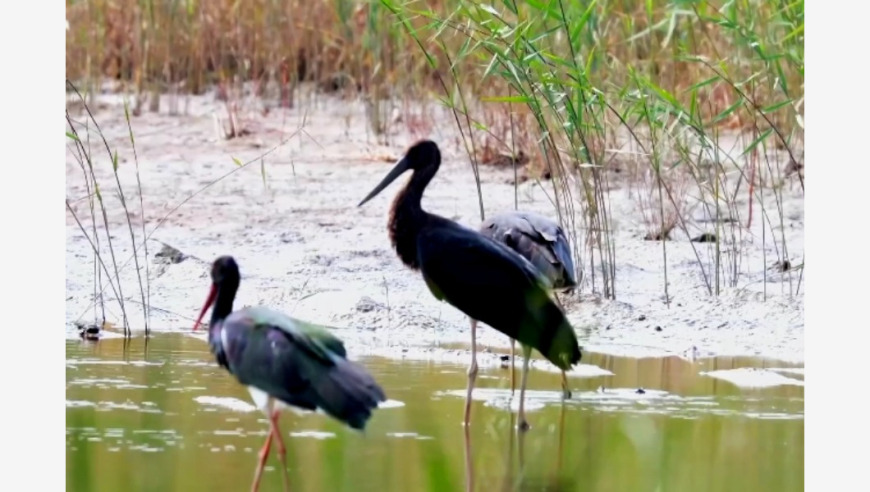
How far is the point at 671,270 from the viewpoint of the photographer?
207 inches

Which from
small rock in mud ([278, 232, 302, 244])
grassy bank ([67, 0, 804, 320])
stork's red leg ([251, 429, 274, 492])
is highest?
grassy bank ([67, 0, 804, 320])


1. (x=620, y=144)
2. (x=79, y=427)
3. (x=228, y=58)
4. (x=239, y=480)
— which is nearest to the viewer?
(x=239, y=480)

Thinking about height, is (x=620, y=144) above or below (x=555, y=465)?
above

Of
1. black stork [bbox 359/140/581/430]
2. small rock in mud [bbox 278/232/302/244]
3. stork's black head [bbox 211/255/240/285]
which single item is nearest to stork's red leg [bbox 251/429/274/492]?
stork's black head [bbox 211/255/240/285]

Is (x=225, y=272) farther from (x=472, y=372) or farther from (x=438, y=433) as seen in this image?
(x=472, y=372)

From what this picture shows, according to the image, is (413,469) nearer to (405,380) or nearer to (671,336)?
(405,380)

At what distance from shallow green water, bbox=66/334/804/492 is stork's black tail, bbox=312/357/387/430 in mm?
189

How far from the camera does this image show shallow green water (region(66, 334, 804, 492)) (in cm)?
402

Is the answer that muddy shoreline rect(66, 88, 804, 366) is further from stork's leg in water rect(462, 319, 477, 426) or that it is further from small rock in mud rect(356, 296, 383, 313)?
stork's leg in water rect(462, 319, 477, 426)

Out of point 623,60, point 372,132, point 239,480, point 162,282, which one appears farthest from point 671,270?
point 239,480

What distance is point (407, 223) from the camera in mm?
4496

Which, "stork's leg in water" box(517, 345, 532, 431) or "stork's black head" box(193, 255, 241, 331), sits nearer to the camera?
"stork's black head" box(193, 255, 241, 331)

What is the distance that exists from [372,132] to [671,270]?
1.03m

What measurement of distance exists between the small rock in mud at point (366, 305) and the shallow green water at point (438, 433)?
1.24ft
